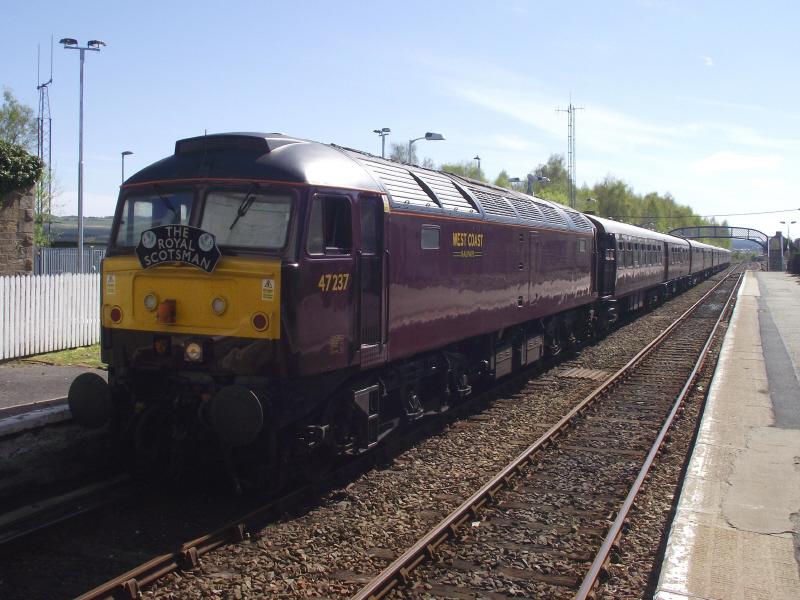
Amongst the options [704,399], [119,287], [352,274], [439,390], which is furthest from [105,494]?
[704,399]

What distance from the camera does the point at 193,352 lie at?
671cm

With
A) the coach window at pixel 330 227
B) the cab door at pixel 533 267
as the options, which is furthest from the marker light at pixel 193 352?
the cab door at pixel 533 267

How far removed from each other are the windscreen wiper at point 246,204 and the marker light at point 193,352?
1060 millimetres

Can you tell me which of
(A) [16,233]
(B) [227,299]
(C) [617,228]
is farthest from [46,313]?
(C) [617,228]

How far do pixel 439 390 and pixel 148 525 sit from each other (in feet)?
14.7

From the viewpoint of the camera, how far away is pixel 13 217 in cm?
1642

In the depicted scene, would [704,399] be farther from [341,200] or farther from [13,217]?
[13,217]

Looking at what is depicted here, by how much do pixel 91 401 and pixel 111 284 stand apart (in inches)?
43.5

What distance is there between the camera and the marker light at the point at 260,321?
253 inches

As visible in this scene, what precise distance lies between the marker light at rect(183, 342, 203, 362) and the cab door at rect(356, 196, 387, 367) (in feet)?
4.99

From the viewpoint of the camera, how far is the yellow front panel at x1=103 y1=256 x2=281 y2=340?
6438 millimetres

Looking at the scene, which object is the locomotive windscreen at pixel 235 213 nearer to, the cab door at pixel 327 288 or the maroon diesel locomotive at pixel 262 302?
the maroon diesel locomotive at pixel 262 302

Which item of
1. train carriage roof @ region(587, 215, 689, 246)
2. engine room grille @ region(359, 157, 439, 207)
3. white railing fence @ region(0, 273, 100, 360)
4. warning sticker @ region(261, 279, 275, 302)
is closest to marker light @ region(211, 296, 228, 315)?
warning sticker @ region(261, 279, 275, 302)

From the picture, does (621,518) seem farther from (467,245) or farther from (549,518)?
(467,245)
